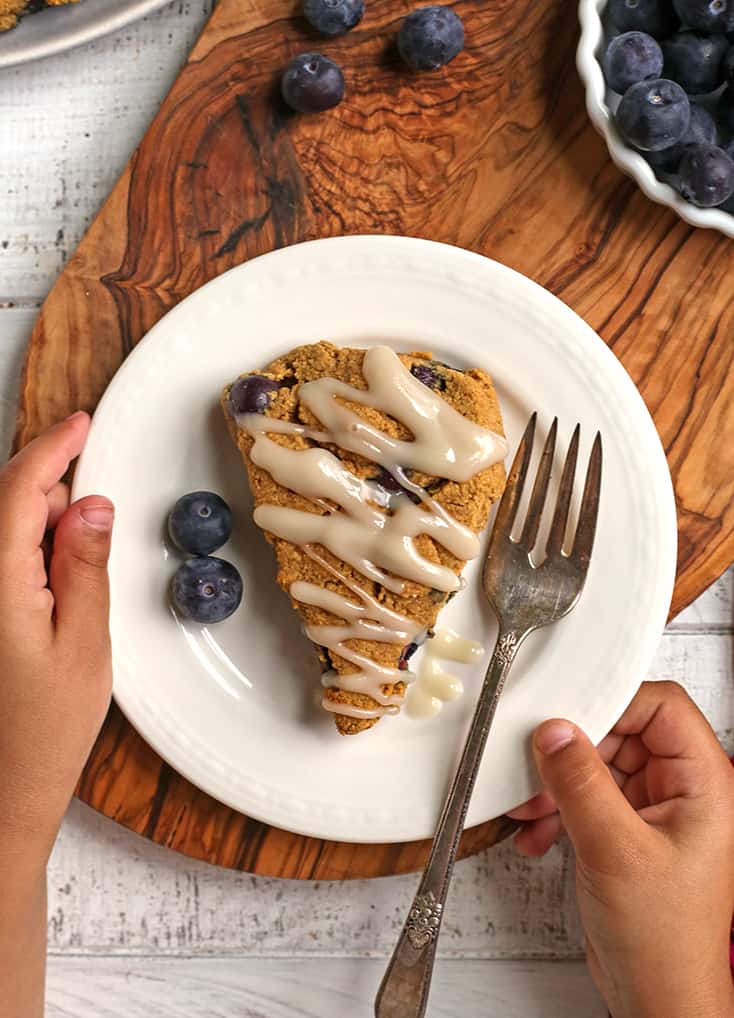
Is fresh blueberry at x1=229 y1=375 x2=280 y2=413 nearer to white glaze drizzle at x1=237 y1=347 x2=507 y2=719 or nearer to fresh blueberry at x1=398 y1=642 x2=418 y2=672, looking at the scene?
white glaze drizzle at x1=237 y1=347 x2=507 y2=719

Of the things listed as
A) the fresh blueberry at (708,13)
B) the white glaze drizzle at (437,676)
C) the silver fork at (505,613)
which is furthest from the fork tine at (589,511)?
the fresh blueberry at (708,13)

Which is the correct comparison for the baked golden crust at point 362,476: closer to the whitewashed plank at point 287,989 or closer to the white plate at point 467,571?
the white plate at point 467,571

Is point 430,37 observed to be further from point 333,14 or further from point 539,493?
point 539,493

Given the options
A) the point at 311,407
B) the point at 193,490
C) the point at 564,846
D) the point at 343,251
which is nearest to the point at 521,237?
the point at 343,251

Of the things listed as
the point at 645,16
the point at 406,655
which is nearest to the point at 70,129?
the point at 645,16

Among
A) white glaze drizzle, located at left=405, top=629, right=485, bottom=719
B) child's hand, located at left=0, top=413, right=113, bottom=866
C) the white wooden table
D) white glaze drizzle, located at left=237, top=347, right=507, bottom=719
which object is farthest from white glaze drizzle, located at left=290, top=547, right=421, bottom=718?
the white wooden table
